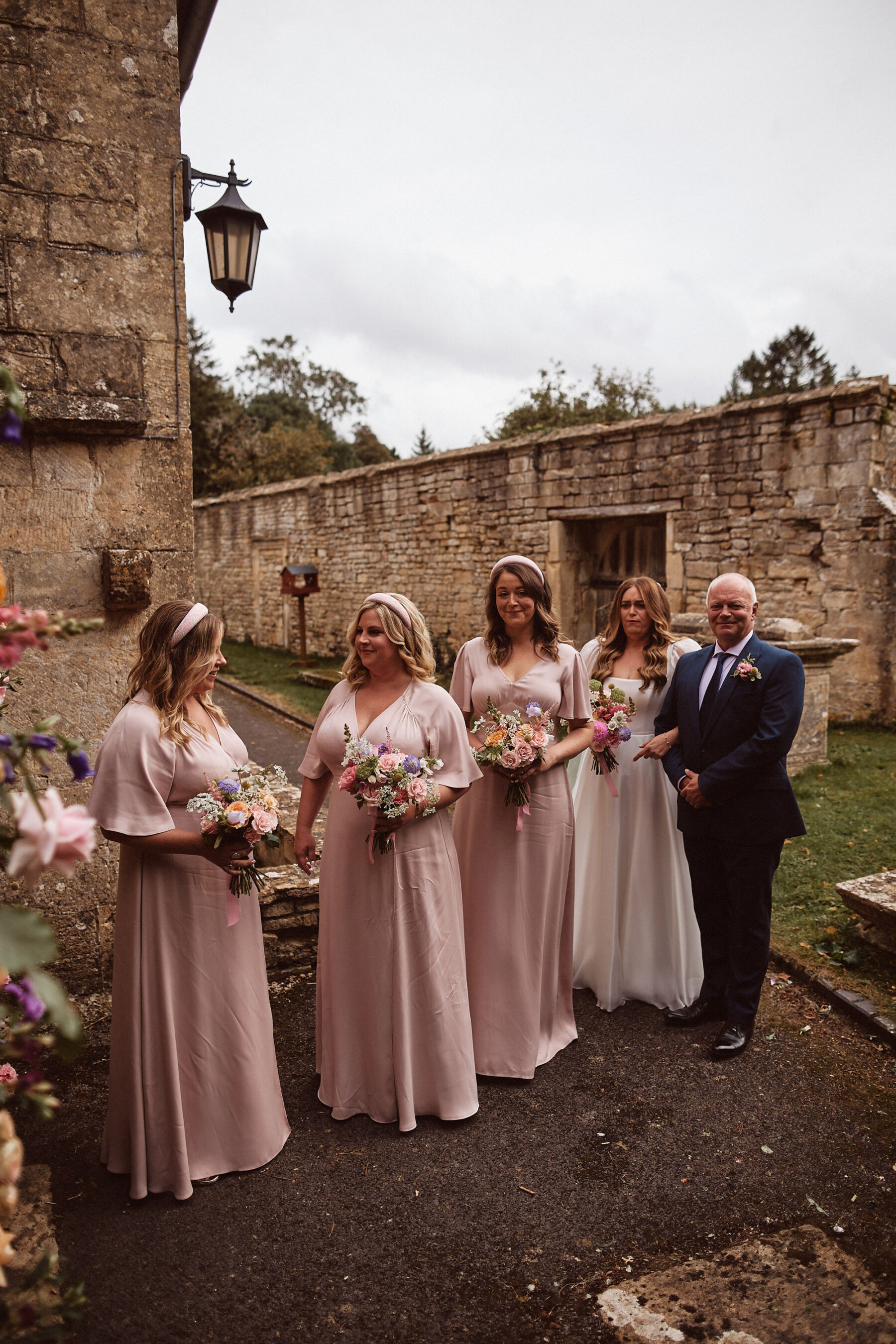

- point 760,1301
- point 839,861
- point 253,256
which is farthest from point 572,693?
point 253,256

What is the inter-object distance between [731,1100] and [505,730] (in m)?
1.90

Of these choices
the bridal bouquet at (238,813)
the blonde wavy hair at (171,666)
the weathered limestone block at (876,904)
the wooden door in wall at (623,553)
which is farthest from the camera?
the wooden door in wall at (623,553)

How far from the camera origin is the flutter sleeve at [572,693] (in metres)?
4.11

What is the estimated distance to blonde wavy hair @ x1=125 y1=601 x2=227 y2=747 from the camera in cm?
300

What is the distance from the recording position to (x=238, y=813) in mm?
2846

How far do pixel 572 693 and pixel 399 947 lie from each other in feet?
4.85

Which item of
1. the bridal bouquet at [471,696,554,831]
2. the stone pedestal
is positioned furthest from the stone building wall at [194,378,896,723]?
the bridal bouquet at [471,696,554,831]

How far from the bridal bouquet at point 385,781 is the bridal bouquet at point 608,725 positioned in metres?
1.23

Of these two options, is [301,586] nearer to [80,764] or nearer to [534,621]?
[534,621]

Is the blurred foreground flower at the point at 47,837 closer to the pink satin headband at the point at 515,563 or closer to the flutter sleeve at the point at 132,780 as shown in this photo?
the flutter sleeve at the point at 132,780

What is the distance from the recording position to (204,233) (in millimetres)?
5934

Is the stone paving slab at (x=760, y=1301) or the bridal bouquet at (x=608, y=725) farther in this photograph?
the bridal bouquet at (x=608, y=725)

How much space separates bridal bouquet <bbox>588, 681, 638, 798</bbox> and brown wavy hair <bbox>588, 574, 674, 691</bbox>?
0.76 ft

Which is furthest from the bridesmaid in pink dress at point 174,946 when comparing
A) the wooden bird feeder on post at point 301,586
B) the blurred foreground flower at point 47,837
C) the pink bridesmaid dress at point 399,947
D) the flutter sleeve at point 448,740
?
the wooden bird feeder on post at point 301,586
